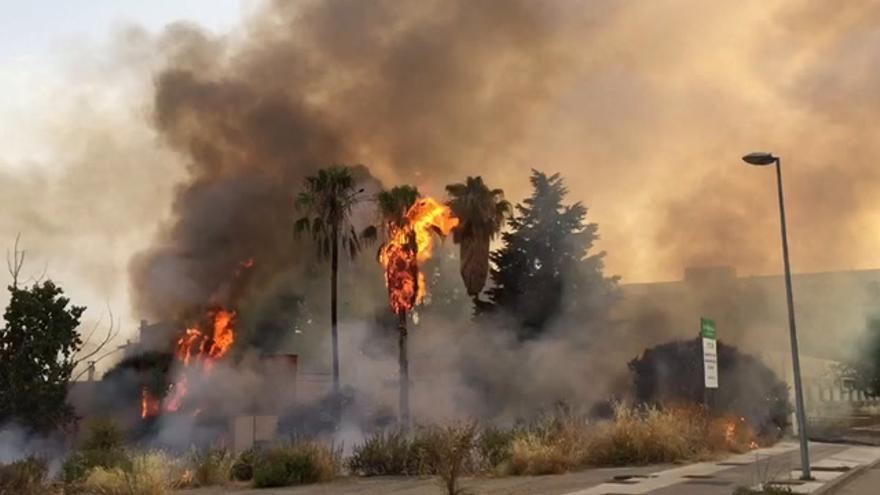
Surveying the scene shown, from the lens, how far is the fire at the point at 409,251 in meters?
36.9

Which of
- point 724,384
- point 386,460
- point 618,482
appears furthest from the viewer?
point 724,384

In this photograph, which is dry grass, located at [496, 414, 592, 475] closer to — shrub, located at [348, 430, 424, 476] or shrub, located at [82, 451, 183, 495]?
shrub, located at [348, 430, 424, 476]

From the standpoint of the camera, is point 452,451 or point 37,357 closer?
point 452,451

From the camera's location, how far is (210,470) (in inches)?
702

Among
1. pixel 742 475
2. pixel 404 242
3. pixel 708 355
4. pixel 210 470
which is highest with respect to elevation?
pixel 404 242

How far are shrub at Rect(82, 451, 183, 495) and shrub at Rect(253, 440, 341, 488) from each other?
1745mm

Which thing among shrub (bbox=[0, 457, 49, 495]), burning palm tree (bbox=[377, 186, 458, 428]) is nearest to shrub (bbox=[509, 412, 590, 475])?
shrub (bbox=[0, 457, 49, 495])

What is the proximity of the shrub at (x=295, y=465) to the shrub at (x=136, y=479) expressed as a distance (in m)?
1.75

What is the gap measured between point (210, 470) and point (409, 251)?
20314 millimetres

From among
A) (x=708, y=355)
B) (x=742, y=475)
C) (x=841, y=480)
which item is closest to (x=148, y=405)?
(x=708, y=355)

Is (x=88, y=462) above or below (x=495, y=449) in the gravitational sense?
above

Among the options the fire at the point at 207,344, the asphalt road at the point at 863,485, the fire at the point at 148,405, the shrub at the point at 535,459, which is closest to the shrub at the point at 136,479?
the shrub at the point at 535,459

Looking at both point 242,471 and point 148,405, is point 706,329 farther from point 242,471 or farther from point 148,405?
point 148,405

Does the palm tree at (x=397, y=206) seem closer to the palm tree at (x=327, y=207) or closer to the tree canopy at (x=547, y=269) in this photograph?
the palm tree at (x=327, y=207)
